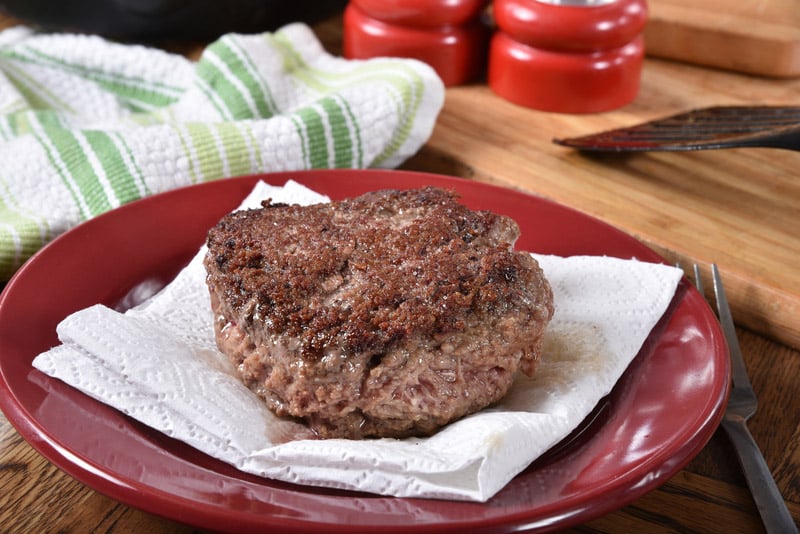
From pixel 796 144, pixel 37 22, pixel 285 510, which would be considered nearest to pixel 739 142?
pixel 796 144

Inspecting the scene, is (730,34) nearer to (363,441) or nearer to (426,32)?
(426,32)

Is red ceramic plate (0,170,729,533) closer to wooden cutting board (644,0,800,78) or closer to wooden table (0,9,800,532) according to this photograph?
wooden table (0,9,800,532)

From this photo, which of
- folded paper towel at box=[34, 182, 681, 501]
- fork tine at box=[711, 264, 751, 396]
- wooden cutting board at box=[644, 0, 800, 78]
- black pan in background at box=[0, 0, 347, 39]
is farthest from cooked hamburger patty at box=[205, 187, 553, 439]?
wooden cutting board at box=[644, 0, 800, 78]

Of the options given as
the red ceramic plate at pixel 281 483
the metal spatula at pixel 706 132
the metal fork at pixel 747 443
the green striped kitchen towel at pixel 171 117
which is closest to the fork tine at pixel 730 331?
the metal fork at pixel 747 443

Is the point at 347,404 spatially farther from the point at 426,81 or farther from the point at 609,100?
the point at 609,100

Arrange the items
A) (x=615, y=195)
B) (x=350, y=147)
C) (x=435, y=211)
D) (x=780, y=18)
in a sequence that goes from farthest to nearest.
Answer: (x=780, y=18) < (x=350, y=147) < (x=615, y=195) < (x=435, y=211)

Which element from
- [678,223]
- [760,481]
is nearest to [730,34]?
[678,223]
